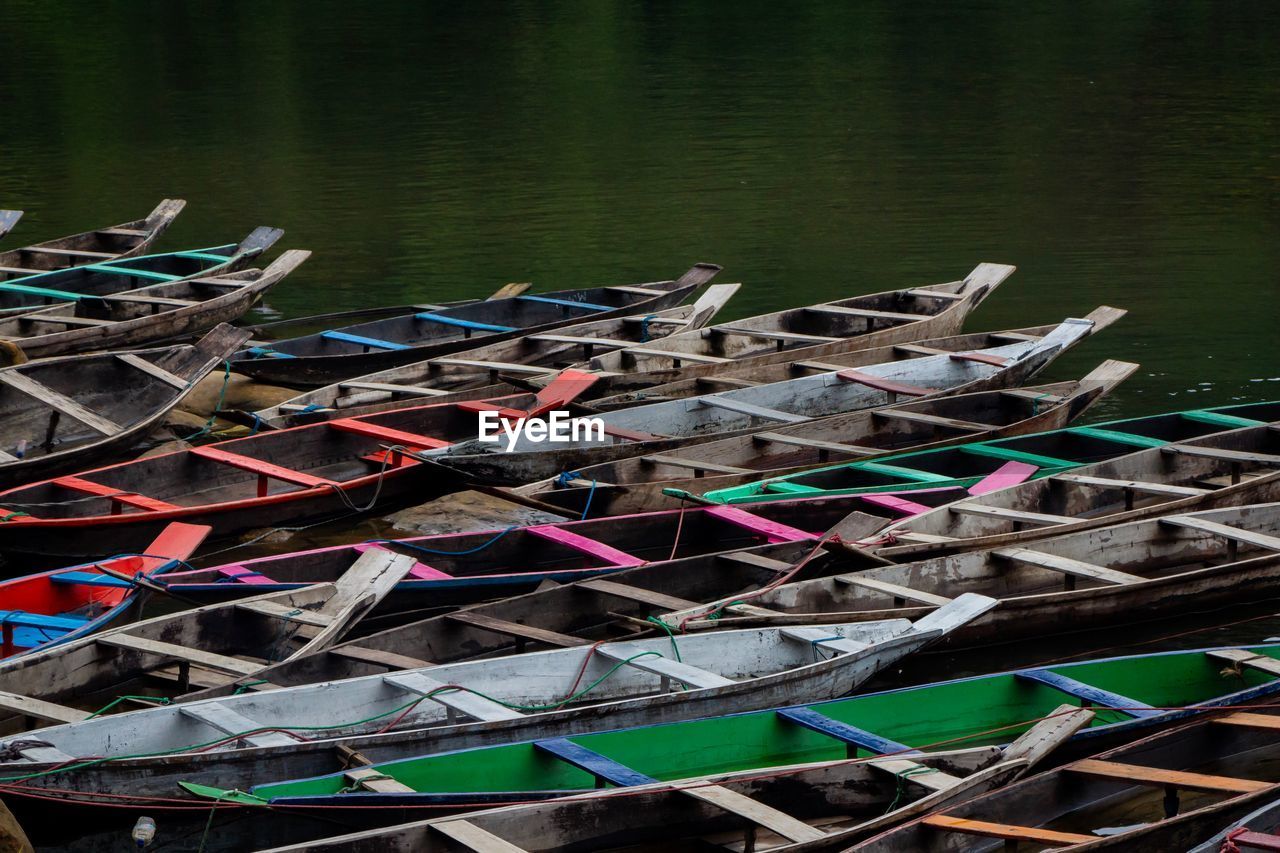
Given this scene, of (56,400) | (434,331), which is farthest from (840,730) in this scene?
(434,331)

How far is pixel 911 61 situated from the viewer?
121 ft

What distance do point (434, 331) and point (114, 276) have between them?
A: 3.94 meters

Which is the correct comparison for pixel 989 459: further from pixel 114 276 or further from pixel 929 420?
pixel 114 276

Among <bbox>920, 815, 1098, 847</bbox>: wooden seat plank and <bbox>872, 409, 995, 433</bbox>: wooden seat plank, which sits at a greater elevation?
<bbox>872, 409, 995, 433</bbox>: wooden seat plank

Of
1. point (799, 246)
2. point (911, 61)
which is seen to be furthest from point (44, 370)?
point (911, 61)

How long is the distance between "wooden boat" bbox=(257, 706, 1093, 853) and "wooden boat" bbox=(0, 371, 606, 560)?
4348 millimetres

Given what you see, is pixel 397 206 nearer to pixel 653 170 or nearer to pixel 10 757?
pixel 653 170

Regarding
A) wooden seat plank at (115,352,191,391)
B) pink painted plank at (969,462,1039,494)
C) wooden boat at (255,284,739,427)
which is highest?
wooden seat plank at (115,352,191,391)

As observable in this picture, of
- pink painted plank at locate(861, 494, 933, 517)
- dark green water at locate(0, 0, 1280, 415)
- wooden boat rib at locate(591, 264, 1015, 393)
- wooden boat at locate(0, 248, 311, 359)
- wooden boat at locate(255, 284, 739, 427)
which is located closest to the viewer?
pink painted plank at locate(861, 494, 933, 517)

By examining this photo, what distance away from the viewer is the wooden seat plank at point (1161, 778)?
6.50 metres

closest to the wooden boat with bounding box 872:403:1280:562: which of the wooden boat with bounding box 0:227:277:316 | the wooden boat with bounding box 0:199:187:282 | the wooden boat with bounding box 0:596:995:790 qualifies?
the wooden boat with bounding box 0:596:995:790

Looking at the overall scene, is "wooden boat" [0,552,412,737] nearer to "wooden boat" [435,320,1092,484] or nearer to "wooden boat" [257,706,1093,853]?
"wooden boat" [257,706,1093,853]

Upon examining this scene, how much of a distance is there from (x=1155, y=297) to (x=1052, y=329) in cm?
483

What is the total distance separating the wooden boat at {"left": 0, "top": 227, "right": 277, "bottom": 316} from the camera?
50.9ft
